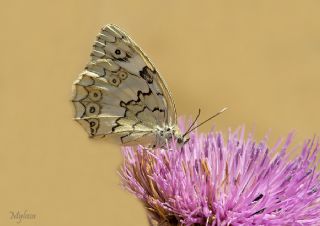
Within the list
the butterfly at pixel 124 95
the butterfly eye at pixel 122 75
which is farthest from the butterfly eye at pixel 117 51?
the butterfly eye at pixel 122 75

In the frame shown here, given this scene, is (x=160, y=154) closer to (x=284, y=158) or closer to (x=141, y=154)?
(x=141, y=154)

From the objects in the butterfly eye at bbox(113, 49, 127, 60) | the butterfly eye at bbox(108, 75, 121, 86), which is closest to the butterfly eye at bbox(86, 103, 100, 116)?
the butterfly eye at bbox(108, 75, 121, 86)

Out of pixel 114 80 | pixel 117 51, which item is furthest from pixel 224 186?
pixel 117 51

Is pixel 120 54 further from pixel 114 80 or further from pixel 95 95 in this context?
pixel 95 95

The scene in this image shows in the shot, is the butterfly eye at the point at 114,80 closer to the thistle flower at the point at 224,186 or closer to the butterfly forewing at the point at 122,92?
the butterfly forewing at the point at 122,92

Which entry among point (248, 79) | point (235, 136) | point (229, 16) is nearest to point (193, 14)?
point (229, 16)

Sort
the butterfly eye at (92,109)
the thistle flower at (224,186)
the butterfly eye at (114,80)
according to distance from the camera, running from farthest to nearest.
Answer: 1. the butterfly eye at (114,80)
2. the butterfly eye at (92,109)
3. the thistle flower at (224,186)

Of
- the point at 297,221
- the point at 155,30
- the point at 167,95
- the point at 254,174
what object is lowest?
the point at 297,221
